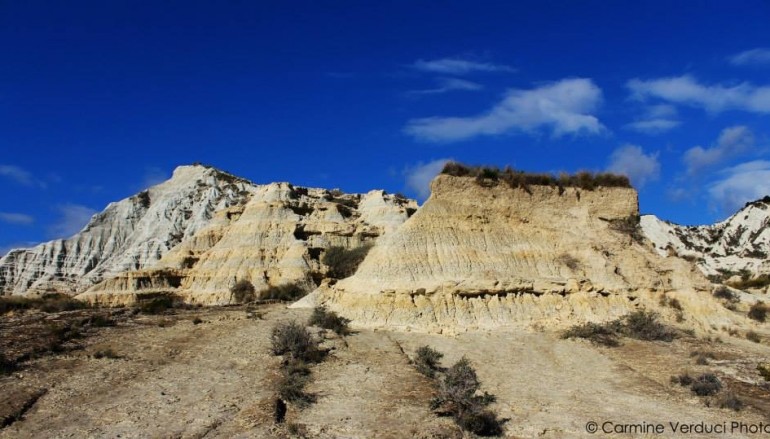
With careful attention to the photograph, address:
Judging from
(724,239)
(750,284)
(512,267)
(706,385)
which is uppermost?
(724,239)

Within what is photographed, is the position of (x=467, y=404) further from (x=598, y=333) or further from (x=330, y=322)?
(x=598, y=333)

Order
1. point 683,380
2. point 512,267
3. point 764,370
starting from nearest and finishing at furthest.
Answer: point 683,380, point 764,370, point 512,267

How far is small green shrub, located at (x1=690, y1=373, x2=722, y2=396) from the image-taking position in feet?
41.7

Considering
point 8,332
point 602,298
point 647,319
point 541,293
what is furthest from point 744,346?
point 8,332

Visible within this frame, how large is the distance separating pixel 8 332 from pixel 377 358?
12636mm

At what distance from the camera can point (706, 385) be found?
1277cm

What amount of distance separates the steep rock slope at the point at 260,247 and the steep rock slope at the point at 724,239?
44350 mm

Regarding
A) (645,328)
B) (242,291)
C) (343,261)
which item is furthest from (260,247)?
(645,328)

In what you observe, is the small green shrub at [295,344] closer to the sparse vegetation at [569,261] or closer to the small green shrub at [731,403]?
the small green shrub at [731,403]

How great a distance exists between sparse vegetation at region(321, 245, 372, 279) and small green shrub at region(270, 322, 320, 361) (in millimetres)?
25516

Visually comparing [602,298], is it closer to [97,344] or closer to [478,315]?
[478,315]

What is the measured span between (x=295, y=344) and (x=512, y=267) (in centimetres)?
1079

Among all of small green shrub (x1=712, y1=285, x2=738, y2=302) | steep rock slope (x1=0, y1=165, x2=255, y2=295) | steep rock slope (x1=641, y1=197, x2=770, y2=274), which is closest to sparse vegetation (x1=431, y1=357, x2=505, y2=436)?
small green shrub (x1=712, y1=285, x2=738, y2=302)

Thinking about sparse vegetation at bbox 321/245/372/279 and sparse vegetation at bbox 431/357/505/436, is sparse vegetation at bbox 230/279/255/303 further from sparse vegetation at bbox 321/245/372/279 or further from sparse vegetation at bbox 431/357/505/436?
sparse vegetation at bbox 431/357/505/436
